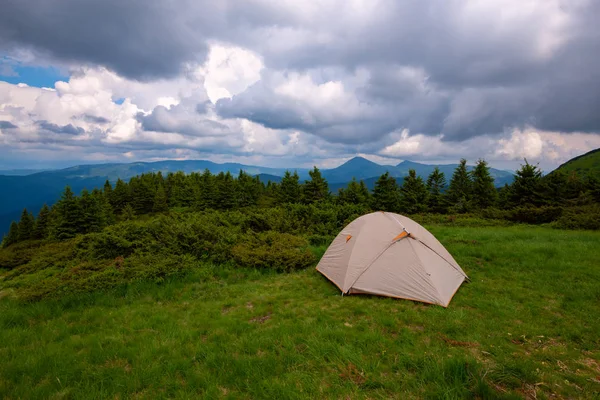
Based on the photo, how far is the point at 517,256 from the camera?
11289 mm

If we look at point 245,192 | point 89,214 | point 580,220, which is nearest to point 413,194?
point 580,220

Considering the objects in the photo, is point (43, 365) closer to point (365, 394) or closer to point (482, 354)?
point (365, 394)

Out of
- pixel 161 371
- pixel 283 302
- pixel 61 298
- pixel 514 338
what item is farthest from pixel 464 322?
pixel 61 298

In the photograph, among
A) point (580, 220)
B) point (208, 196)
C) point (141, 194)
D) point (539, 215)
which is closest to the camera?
point (580, 220)

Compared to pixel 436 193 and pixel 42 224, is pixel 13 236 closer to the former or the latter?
pixel 42 224

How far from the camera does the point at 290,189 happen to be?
43.3 meters

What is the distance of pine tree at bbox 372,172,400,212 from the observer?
1372 inches

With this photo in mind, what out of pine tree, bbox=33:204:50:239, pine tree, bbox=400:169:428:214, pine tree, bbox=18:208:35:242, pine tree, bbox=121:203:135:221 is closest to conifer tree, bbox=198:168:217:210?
pine tree, bbox=121:203:135:221

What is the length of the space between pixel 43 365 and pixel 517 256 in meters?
16.0

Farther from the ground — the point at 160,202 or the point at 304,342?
the point at 304,342

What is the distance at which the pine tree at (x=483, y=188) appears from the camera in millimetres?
33906

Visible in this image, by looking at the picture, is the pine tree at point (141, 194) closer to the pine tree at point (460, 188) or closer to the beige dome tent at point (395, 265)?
the pine tree at point (460, 188)

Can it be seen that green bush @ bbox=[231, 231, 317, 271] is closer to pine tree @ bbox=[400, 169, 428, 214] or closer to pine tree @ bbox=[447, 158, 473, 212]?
pine tree @ bbox=[400, 169, 428, 214]

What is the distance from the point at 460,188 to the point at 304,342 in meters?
38.0
